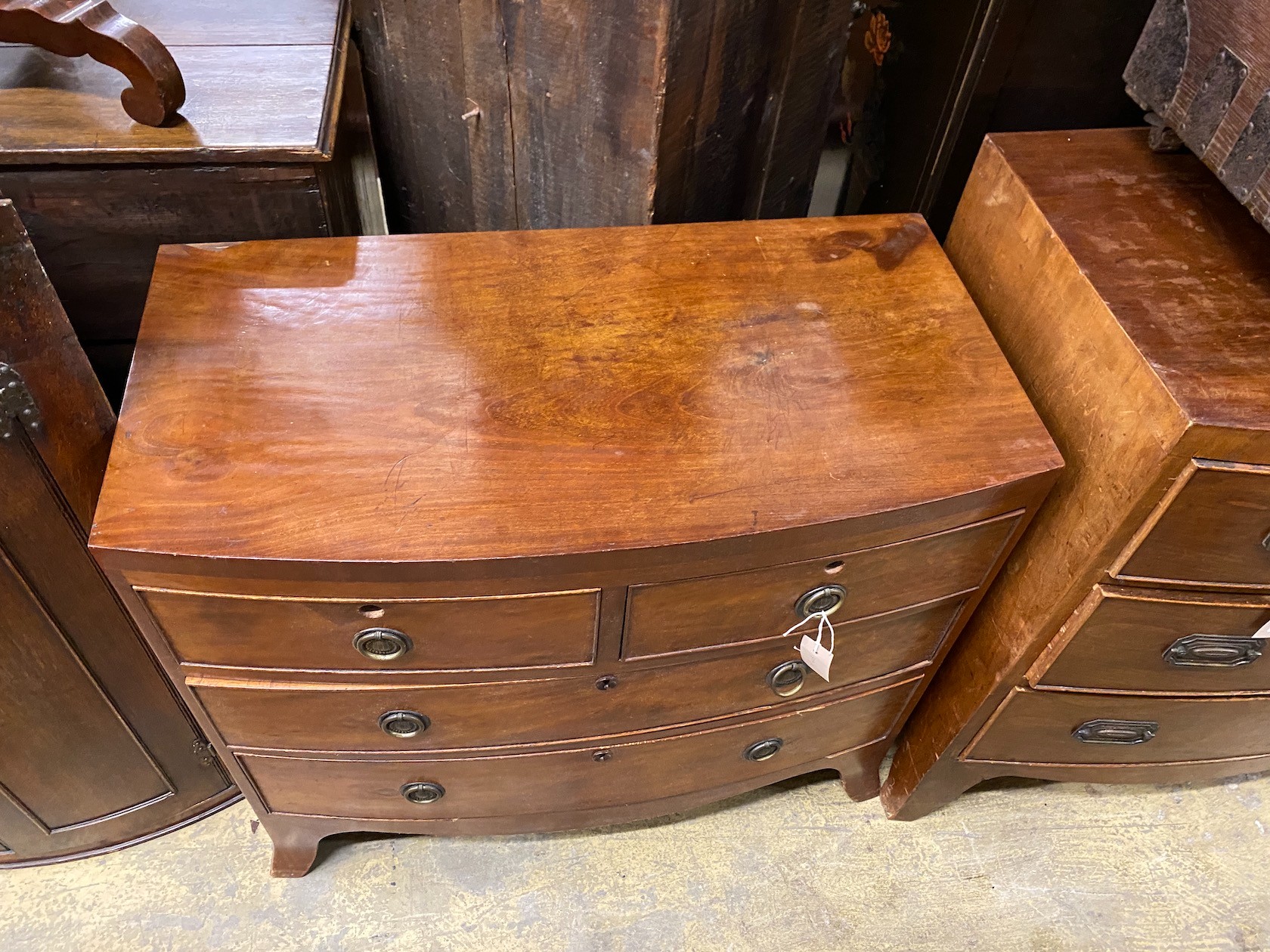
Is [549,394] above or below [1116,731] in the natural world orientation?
above

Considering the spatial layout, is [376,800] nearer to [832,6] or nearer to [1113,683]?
[1113,683]

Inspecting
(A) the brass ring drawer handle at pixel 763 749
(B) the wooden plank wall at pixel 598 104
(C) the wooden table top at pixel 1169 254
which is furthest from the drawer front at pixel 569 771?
(B) the wooden plank wall at pixel 598 104

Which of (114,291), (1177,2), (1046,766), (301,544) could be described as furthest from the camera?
(1046,766)

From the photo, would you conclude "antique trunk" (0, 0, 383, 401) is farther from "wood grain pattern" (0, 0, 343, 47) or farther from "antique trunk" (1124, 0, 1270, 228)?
"antique trunk" (1124, 0, 1270, 228)

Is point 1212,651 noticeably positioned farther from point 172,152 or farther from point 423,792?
point 172,152

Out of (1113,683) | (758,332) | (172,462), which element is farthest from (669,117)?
(1113,683)

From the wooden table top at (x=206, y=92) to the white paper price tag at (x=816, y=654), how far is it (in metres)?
0.77

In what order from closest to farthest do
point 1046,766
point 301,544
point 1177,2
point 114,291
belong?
1. point 301,544
2. point 1177,2
3. point 114,291
4. point 1046,766

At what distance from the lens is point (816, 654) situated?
103 cm

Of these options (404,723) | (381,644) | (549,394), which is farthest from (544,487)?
(404,723)

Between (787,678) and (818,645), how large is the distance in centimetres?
11

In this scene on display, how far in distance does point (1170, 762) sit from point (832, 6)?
3.95 feet

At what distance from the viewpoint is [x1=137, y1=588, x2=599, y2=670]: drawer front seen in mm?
864

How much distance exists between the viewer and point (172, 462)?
85cm
